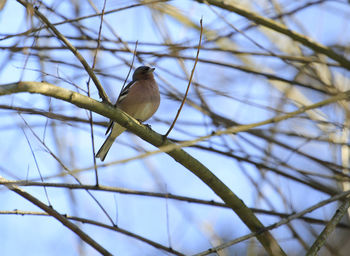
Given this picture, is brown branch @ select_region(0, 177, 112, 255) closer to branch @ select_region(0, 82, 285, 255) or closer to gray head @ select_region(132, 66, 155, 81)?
branch @ select_region(0, 82, 285, 255)

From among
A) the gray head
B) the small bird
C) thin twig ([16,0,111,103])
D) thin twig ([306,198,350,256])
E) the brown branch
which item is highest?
the gray head

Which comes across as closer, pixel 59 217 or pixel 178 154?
pixel 59 217

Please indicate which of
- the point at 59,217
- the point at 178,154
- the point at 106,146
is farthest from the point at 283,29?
the point at 59,217

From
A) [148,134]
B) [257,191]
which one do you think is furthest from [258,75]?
[148,134]

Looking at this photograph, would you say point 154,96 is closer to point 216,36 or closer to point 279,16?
point 216,36

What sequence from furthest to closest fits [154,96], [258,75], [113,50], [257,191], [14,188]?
[154,96]
[258,75]
[113,50]
[257,191]
[14,188]

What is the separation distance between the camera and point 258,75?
207 inches

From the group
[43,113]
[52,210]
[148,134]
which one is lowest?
[52,210]

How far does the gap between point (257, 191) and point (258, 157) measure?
0.59m

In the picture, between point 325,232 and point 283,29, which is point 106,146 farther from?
point 325,232

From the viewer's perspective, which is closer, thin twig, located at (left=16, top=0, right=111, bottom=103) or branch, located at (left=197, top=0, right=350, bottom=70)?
thin twig, located at (left=16, top=0, right=111, bottom=103)

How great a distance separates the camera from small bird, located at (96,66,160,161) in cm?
566

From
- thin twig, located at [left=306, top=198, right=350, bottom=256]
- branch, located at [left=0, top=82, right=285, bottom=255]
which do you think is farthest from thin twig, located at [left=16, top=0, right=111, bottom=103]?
thin twig, located at [left=306, top=198, right=350, bottom=256]

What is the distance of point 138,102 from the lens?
5.78 m
